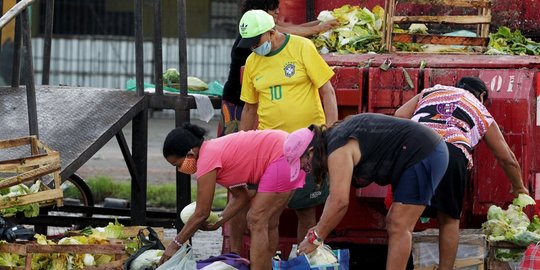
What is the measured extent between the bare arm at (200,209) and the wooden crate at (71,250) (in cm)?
37

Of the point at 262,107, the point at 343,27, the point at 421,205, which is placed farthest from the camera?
the point at 343,27

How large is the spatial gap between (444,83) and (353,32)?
142cm

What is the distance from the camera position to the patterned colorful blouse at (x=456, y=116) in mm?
7889

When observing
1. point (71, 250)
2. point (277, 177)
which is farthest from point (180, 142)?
point (71, 250)

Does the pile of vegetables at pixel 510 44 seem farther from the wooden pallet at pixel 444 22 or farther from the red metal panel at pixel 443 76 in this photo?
the red metal panel at pixel 443 76

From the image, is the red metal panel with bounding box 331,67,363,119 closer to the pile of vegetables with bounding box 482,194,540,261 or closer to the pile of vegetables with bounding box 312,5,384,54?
the pile of vegetables with bounding box 312,5,384,54

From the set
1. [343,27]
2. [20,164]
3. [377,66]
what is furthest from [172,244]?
[343,27]

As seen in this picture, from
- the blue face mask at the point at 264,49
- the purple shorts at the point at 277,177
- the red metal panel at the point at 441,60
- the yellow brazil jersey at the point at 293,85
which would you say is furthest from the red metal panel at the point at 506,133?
the blue face mask at the point at 264,49

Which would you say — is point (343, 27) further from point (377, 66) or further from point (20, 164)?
point (20, 164)

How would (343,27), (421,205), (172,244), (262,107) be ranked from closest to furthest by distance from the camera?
(421,205) < (172,244) < (262,107) < (343,27)

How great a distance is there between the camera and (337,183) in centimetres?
682

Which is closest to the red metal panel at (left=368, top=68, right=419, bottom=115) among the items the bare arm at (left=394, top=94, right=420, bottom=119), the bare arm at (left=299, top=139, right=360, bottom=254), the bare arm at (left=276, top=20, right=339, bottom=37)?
the bare arm at (left=394, top=94, right=420, bottom=119)

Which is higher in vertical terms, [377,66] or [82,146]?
[377,66]

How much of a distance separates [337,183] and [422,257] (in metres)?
1.47
